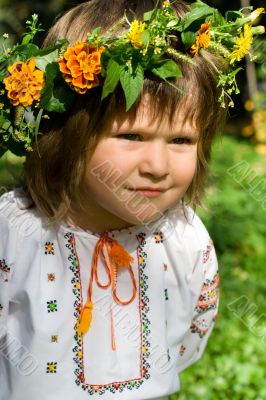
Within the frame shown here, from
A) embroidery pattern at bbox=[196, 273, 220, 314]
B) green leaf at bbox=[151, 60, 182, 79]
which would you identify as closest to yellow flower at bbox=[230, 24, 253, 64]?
green leaf at bbox=[151, 60, 182, 79]

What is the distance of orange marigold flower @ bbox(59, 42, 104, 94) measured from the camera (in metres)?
1.78

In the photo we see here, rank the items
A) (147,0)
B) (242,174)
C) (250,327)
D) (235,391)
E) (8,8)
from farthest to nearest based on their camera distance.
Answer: (8,8) < (242,174) < (250,327) < (235,391) < (147,0)

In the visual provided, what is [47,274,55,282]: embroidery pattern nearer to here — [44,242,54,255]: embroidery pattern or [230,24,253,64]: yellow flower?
[44,242,54,255]: embroidery pattern

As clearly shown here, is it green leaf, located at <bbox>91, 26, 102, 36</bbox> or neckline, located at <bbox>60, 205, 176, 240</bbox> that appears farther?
neckline, located at <bbox>60, 205, 176, 240</bbox>

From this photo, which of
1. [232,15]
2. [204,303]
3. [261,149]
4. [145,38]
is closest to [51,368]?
[204,303]

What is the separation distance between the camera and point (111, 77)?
1756 mm

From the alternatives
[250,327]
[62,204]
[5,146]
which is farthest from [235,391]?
[5,146]

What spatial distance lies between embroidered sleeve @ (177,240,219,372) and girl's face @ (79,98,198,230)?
1.47 ft

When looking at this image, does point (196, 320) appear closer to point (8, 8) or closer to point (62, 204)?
point (62, 204)

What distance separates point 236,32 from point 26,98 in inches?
25.1

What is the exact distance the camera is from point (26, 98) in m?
1.85

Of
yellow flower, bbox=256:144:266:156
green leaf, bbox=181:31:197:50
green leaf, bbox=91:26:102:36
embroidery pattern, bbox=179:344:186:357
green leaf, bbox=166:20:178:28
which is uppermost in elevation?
green leaf, bbox=91:26:102:36

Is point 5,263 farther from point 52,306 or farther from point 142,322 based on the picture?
point 142,322

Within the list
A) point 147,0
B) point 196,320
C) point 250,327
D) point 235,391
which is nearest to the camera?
point 147,0
